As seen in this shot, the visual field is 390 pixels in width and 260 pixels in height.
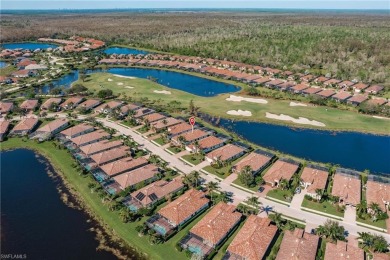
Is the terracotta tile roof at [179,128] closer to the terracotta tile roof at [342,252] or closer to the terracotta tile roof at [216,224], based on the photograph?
the terracotta tile roof at [216,224]

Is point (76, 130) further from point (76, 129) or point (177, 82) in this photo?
point (177, 82)

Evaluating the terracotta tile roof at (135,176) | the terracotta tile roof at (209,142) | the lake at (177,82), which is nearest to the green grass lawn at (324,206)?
the terracotta tile roof at (209,142)

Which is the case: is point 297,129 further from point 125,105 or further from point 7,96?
point 7,96

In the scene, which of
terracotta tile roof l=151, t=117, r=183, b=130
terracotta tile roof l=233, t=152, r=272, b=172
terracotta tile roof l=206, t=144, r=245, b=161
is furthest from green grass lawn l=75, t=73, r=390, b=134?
terracotta tile roof l=233, t=152, r=272, b=172

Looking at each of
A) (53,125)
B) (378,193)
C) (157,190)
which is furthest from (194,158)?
(53,125)

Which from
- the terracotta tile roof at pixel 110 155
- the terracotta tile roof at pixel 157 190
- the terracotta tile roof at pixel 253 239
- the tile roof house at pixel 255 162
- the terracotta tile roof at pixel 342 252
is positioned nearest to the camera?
the terracotta tile roof at pixel 342 252

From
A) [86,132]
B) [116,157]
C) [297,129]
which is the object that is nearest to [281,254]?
[116,157]

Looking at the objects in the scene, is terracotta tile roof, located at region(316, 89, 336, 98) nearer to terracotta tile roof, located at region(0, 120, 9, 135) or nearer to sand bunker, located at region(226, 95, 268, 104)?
sand bunker, located at region(226, 95, 268, 104)
